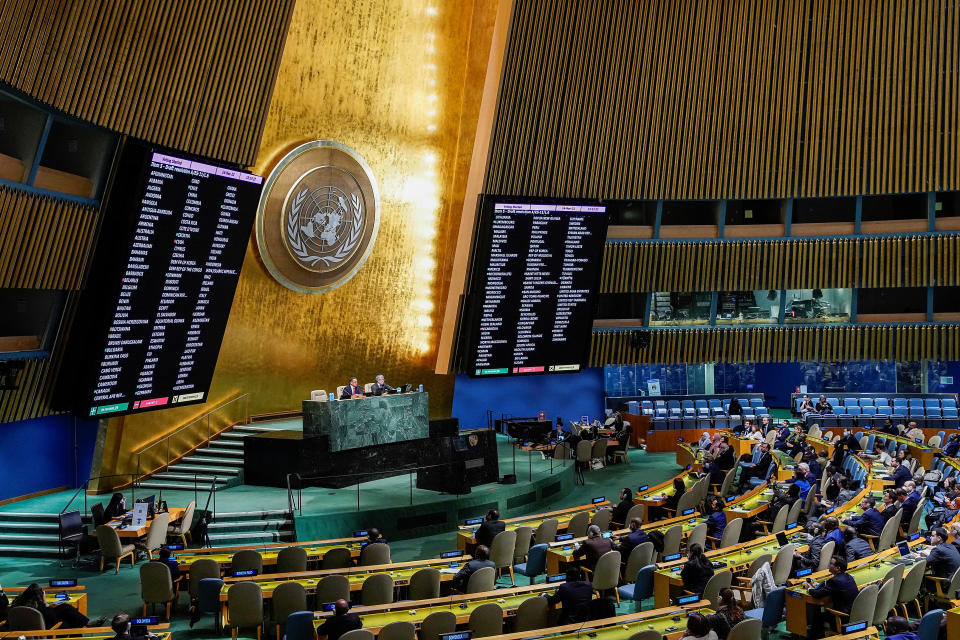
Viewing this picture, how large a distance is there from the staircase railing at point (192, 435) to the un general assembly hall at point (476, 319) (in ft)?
0.27

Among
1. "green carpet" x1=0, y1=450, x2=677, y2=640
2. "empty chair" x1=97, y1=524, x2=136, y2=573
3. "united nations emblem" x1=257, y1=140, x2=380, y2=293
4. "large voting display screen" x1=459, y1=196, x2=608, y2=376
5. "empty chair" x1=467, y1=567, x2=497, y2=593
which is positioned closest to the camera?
"empty chair" x1=467, y1=567, x2=497, y2=593

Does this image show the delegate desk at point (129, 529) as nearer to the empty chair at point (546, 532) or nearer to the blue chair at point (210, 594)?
the blue chair at point (210, 594)

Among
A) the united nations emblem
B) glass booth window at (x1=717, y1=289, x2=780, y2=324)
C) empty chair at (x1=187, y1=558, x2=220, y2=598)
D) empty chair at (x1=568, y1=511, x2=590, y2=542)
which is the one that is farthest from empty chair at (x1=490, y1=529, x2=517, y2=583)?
glass booth window at (x1=717, y1=289, x2=780, y2=324)

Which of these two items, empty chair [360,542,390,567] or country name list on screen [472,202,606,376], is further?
country name list on screen [472,202,606,376]

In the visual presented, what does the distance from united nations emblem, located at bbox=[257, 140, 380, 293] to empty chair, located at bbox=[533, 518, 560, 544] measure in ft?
28.5

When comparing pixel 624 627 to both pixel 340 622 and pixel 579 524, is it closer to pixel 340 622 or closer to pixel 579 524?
pixel 340 622

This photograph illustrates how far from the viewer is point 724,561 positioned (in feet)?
36.6

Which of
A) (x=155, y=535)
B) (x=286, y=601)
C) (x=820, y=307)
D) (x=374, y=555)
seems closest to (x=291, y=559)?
(x=374, y=555)

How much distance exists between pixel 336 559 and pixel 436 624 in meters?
3.29

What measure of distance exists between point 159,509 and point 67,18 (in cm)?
688

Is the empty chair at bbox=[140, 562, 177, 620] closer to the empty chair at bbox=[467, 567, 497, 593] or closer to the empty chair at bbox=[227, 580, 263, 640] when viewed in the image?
the empty chair at bbox=[227, 580, 263, 640]

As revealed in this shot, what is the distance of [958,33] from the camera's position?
21516 mm

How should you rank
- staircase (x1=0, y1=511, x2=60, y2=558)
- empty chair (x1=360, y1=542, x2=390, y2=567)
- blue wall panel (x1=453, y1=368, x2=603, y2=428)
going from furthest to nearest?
blue wall panel (x1=453, y1=368, x2=603, y2=428) < staircase (x1=0, y1=511, x2=60, y2=558) < empty chair (x1=360, y1=542, x2=390, y2=567)

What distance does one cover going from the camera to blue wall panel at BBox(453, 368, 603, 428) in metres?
23.4
